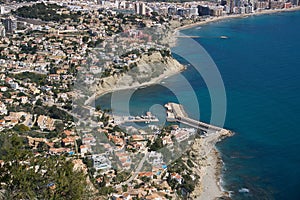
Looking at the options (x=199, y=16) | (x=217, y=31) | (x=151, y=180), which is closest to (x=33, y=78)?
(x=151, y=180)

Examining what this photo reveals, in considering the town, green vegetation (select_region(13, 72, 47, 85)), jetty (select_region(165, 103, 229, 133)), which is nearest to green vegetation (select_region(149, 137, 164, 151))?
the town

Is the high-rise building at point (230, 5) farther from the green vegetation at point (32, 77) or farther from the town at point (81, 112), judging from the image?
the green vegetation at point (32, 77)

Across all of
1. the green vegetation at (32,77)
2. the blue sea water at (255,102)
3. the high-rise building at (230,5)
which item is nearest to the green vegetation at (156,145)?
the blue sea water at (255,102)

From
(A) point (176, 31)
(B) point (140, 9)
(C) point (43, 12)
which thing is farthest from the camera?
(B) point (140, 9)

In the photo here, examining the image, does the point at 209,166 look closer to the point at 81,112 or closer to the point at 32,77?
the point at 81,112

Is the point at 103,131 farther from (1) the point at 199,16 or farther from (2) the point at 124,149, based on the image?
(1) the point at 199,16

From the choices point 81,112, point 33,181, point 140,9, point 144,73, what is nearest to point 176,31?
point 140,9
